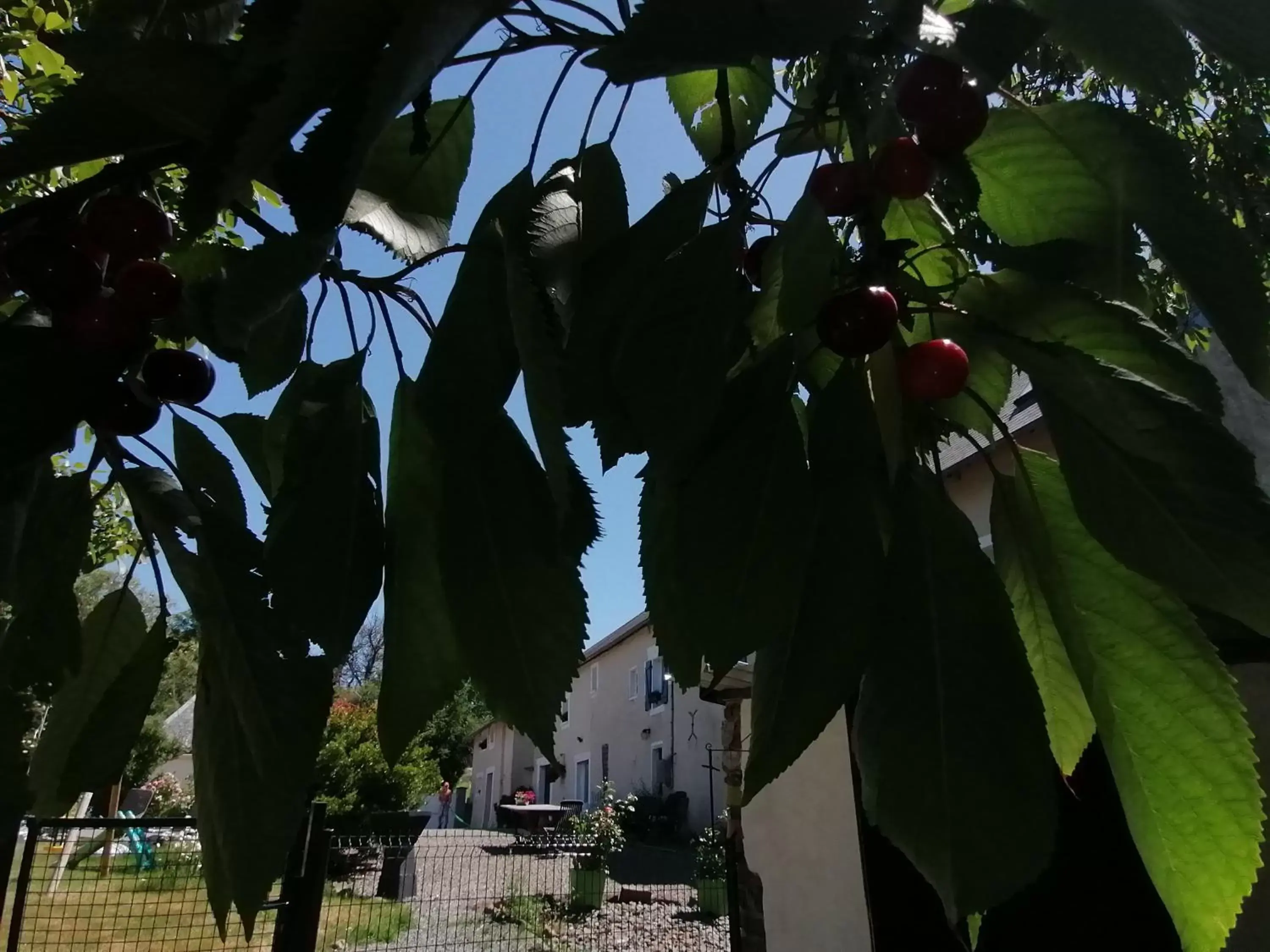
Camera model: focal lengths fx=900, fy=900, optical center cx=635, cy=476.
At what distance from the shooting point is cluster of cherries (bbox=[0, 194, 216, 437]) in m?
0.63

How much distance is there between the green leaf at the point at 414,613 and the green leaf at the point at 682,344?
0.16 m

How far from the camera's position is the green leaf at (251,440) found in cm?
94

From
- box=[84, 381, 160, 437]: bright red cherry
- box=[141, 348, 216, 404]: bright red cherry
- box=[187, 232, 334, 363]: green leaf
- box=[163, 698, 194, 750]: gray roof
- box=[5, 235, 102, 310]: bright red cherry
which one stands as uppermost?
box=[163, 698, 194, 750]: gray roof

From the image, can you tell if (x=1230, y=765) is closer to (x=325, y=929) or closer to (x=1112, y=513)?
(x=1112, y=513)

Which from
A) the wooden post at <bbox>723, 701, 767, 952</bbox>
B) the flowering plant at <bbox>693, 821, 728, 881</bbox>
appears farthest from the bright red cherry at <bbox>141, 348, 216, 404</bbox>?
the flowering plant at <bbox>693, 821, 728, 881</bbox>

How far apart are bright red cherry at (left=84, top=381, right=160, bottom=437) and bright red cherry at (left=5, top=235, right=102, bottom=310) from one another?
0.07 metres

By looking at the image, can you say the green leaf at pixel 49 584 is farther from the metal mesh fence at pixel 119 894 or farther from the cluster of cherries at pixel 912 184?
the metal mesh fence at pixel 119 894

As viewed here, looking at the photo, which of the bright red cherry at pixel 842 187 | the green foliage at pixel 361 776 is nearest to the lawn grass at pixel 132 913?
the bright red cherry at pixel 842 187

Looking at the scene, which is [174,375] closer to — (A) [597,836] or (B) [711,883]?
(B) [711,883]

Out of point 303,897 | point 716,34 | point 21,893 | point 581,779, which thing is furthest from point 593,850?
point 581,779

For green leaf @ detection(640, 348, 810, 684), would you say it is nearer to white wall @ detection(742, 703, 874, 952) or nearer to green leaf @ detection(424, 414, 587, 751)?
green leaf @ detection(424, 414, 587, 751)

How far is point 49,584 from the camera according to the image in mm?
732

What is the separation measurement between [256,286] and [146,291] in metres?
0.34

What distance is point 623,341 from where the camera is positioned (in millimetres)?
573
